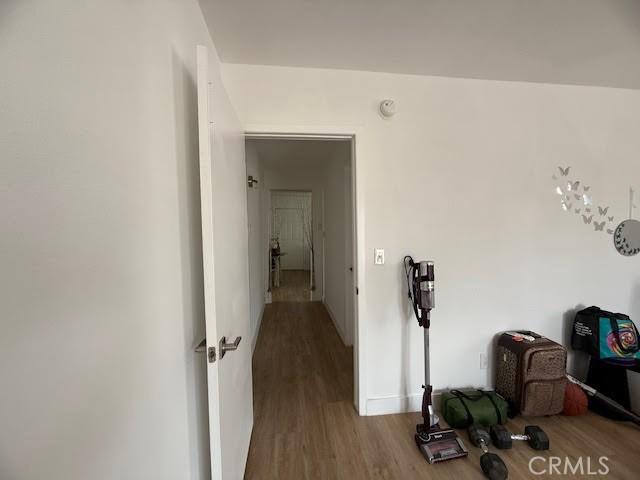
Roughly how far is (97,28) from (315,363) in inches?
113

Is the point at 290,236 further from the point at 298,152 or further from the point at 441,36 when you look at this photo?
the point at 441,36

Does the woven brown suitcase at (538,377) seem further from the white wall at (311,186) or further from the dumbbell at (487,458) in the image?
the white wall at (311,186)

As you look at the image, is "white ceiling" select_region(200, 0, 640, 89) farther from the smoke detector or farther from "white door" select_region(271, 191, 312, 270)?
"white door" select_region(271, 191, 312, 270)

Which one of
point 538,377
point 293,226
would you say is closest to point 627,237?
point 538,377

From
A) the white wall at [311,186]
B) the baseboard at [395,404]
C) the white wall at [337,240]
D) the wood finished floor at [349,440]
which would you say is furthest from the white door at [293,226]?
the baseboard at [395,404]

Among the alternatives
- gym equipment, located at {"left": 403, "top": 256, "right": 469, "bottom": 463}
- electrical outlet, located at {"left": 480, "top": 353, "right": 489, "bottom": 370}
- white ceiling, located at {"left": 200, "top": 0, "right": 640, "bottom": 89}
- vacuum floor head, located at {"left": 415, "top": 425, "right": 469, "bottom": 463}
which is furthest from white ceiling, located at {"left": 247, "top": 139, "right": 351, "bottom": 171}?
vacuum floor head, located at {"left": 415, "top": 425, "right": 469, "bottom": 463}

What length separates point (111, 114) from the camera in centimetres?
66

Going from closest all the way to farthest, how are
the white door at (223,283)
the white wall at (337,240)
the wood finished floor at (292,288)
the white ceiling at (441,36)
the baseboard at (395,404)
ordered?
1. the white door at (223,283)
2. the white ceiling at (441,36)
3. the baseboard at (395,404)
4. the white wall at (337,240)
5. the wood finished floor at (292,288)

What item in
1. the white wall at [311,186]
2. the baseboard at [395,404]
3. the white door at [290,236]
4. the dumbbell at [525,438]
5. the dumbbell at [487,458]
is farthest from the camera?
the white door at [290,236]

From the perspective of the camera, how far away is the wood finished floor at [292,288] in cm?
532

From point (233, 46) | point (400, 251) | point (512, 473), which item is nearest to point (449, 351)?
point (512, 473)

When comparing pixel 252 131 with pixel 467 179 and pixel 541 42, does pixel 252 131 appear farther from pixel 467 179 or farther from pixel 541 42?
pixel 541 42

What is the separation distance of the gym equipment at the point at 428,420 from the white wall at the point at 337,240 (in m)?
1.38

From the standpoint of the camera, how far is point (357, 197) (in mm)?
1948
